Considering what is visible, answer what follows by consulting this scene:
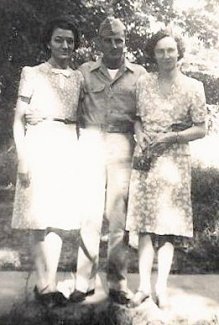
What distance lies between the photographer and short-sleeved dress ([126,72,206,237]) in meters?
3.36

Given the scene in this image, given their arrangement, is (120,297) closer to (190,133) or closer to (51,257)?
(51,257)

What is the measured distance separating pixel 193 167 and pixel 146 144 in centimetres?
807

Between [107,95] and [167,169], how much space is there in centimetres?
64

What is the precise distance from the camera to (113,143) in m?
3.58

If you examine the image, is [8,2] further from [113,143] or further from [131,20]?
[113,143]

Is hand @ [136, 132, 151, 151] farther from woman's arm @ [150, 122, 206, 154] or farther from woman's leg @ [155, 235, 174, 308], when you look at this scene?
woman's leg @ [155, 235, 174, 308]

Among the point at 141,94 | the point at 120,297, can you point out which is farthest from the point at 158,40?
the point at 120,297

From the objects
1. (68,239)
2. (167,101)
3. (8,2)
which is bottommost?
(68,239)

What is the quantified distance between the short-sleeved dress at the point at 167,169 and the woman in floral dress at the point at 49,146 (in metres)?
0.44

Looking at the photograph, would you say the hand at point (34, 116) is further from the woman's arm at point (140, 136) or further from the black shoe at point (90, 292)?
the black shoe at point (90, 292)

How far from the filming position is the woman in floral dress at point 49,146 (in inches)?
131

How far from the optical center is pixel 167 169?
339cm

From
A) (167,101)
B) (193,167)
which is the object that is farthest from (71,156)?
(193,167)

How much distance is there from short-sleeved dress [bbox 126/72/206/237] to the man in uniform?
6.7 inches
